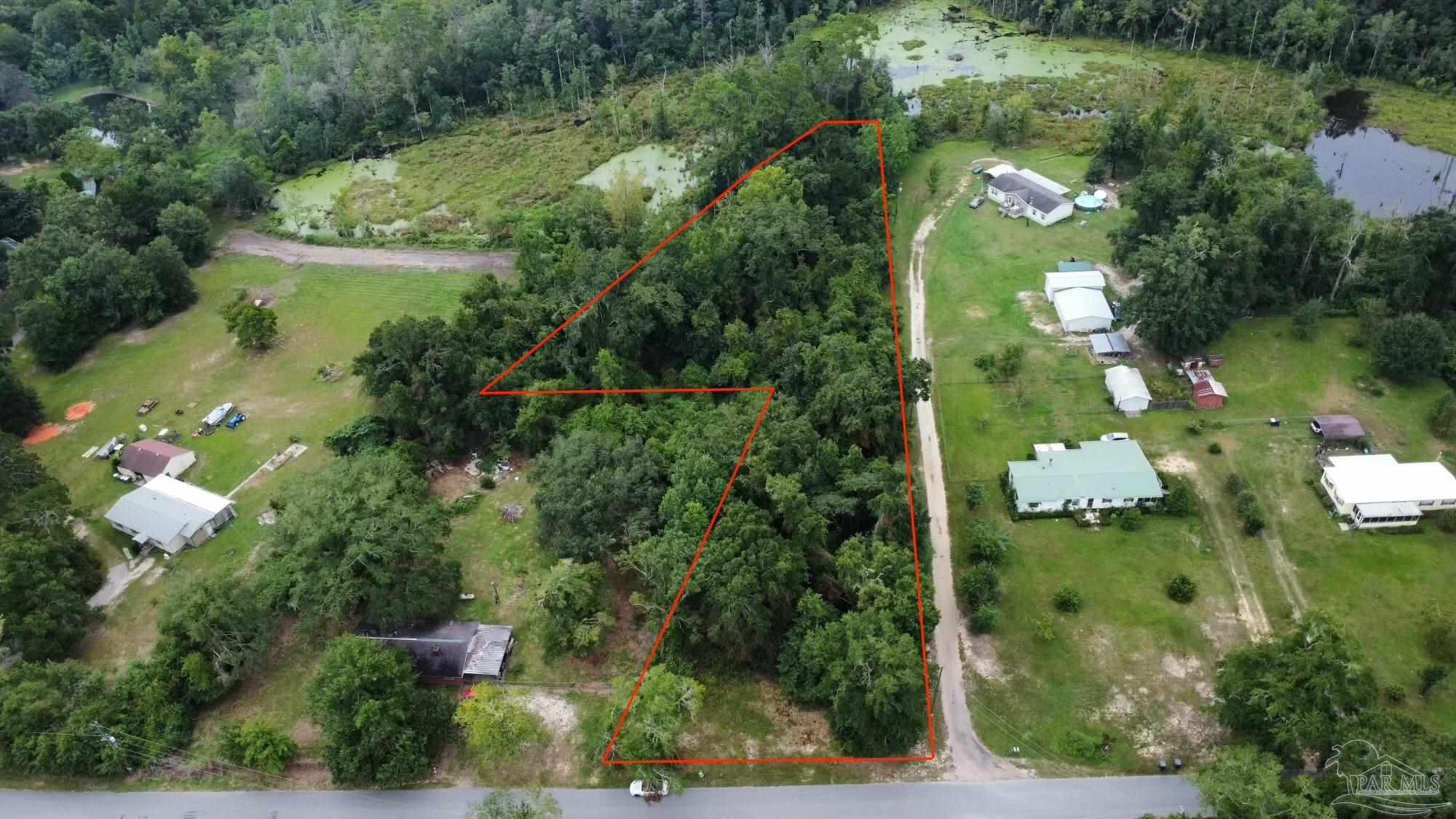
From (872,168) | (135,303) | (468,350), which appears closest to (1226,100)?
(872,168)

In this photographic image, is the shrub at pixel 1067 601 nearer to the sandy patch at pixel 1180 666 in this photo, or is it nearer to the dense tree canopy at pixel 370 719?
the sandy patch at pixel 1180 666

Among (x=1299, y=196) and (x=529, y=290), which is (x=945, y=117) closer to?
(x=1299, y=196)

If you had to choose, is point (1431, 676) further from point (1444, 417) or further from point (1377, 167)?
point (1377, 167)

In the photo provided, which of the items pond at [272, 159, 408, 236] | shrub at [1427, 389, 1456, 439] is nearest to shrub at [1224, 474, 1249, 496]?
shrub at [1427, 389, 1456, 439]

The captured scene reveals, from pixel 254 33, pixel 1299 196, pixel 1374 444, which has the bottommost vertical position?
pixel 1374 444

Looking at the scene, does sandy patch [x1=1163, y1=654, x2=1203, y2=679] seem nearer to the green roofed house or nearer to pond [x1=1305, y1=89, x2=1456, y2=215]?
the green roofed house

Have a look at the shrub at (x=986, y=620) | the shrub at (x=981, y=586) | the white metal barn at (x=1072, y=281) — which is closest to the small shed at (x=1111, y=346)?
the white metal barn at (x=1072, y=281)
